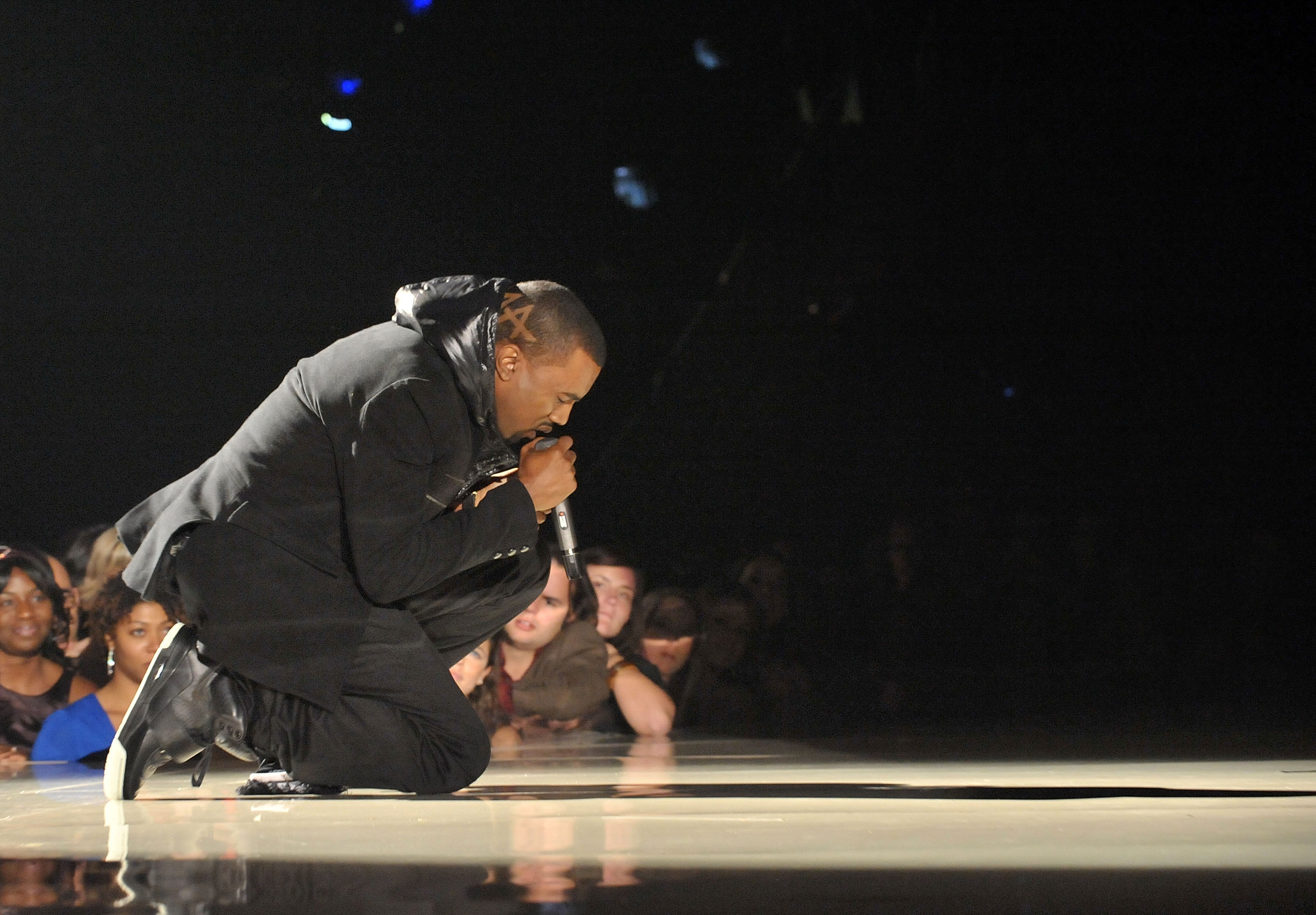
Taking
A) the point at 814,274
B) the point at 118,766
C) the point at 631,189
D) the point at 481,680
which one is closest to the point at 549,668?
the point at 481,680

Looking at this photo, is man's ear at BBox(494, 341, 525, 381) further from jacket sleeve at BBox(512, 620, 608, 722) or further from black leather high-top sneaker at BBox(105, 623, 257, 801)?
jacket sleeve at BBox(512, 620, 608, 722)

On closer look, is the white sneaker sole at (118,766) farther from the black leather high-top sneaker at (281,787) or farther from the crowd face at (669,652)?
the crowd face at (669,652)

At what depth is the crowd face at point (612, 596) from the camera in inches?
120

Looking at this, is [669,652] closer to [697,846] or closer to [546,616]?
[546,616]

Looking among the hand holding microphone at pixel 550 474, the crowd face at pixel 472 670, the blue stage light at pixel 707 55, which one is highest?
the blue stage light at pixel 707 55

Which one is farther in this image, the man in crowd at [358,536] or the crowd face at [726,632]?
the crowd face at [726,632]

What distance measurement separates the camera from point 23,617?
2639 millimetres

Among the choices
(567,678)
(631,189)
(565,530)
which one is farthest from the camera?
(631,189)

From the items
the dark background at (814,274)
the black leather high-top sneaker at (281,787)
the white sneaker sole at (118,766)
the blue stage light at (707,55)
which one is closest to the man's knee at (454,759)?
the black leather high-top sneaker at (281,787)

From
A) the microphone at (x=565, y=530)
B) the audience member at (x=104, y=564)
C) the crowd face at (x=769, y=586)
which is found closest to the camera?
the microphone at (x=565, y=530)

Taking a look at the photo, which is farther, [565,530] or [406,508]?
[565,530]

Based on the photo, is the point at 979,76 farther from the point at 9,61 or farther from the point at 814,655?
the point at 9,61

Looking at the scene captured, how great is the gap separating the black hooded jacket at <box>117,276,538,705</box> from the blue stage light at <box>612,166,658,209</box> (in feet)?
6.78

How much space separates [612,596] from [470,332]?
1.56 m
